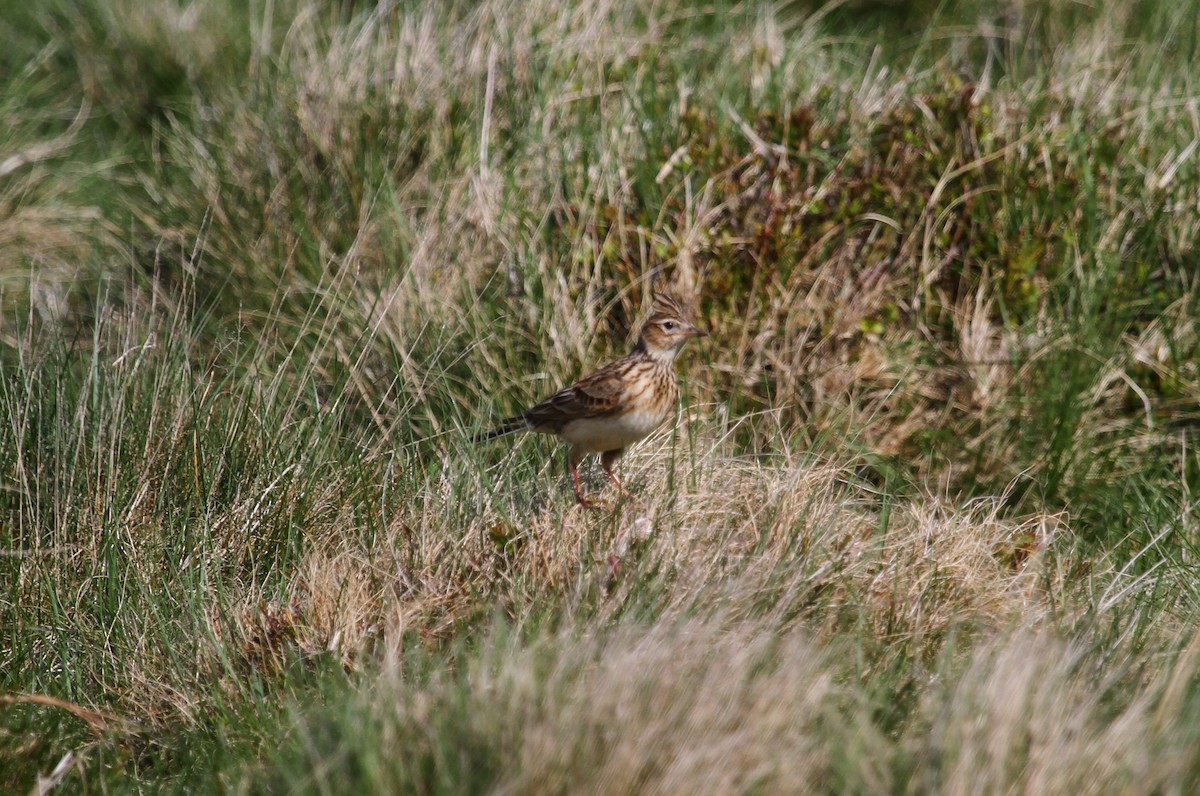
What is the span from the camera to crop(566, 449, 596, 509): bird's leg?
454 cm

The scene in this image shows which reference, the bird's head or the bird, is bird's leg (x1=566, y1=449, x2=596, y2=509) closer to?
the bird

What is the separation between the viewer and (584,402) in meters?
4.79

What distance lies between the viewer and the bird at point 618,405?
4695 millimetres

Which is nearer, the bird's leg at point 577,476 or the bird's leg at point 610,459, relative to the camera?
the bird's leg at point 577,476

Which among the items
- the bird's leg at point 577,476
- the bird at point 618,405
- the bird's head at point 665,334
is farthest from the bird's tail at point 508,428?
the bird's head at point 665,334

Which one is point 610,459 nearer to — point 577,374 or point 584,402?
point 584,402

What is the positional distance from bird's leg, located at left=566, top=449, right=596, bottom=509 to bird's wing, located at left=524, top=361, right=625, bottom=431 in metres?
0.11

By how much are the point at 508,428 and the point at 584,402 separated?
1.29ft

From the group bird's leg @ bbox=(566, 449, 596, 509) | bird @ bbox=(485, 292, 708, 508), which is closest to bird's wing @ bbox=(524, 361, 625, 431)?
bird @ bbox=(485, 292, 708, 508)

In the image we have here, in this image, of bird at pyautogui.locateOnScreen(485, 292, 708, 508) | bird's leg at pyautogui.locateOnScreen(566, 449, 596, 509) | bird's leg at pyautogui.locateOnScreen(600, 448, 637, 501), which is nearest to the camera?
bird's leg at pyautogui.locateOnScreen(566, 449, 596, 509)

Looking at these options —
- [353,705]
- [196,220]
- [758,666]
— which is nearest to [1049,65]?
[196,220]

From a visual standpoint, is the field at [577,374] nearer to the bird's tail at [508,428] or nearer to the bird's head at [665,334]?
the bird's tail at [508,428]

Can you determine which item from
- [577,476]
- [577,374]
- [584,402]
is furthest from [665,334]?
[577,374]

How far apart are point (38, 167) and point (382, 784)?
5.36m
